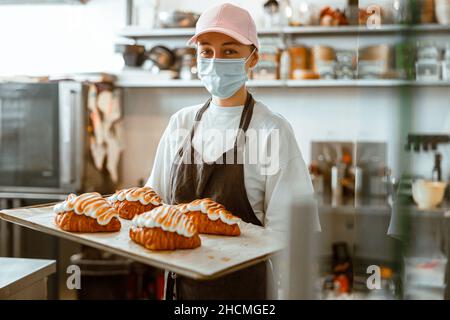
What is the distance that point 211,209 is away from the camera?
1.38 m

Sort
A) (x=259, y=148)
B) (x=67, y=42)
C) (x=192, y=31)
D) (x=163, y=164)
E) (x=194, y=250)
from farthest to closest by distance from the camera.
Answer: (x=67, y=42) → (x=192, y=31) → (x=163, y=164) → (x=259, y=148) → (x=194, y=250)

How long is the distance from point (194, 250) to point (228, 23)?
0.62 metres

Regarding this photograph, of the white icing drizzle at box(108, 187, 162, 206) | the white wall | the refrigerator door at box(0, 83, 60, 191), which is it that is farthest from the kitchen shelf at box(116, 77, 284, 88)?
the white icing drizzle at box(108, 187, 162, 206)

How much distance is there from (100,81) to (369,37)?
235 cm

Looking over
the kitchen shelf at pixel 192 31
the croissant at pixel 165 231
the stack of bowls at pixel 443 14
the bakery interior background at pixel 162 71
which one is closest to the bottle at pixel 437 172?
the stack of bowls at pixel 443 14

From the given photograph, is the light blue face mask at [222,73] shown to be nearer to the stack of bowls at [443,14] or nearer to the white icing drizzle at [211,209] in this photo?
the white icing drizzle at [211,209]

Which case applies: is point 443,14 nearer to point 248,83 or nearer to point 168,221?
point 168,221

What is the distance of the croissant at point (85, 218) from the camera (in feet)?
4.40

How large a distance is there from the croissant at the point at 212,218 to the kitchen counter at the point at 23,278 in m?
0.47

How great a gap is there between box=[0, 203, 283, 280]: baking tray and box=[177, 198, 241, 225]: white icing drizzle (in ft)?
0.15

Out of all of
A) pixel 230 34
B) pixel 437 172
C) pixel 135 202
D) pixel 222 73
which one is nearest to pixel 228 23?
pixel 230 34

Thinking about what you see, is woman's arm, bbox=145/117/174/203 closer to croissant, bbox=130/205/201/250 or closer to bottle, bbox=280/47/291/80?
croissant, bbox=130/205/201/250
